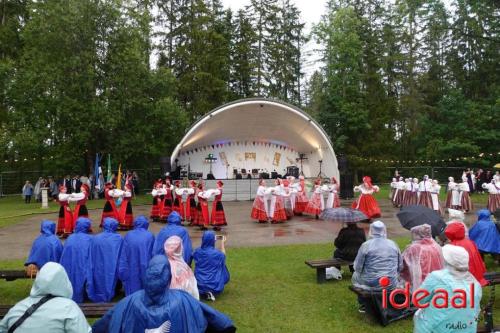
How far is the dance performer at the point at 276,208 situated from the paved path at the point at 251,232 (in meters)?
0.39

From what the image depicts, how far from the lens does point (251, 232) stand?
12.6 meters

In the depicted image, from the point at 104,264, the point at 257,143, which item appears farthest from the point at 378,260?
the point at 257,143

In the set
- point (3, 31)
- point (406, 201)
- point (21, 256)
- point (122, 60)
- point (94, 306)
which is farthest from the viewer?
point (3, 31)

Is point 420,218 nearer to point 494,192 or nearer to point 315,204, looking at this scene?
point 315,204

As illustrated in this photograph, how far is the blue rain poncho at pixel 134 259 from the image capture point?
5.97 meters

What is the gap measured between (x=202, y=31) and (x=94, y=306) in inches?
1272

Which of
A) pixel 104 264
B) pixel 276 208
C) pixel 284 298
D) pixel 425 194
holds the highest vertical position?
pixel 425 194

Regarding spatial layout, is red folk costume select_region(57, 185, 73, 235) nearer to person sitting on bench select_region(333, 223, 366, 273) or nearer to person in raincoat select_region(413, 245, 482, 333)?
person sitting on bench select_region(333, 223, 366, 273)

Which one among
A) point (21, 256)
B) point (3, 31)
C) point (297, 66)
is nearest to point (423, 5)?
point (297, 66)

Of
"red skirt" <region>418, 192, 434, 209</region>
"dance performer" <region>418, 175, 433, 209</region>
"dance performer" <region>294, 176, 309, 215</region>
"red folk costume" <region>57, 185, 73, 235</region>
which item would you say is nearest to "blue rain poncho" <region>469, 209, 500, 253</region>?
"dance performer" <region>418, 175, 433, 209</region>

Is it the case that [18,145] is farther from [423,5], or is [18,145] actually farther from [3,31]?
[423,5]

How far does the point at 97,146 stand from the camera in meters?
25.7

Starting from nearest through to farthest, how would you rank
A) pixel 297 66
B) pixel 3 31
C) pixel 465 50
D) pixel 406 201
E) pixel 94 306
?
pixel 94 306
pixel 406 201
pixel 3 31
pixel 465 50
pixel 297 66

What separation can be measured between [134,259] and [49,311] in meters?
3.43
